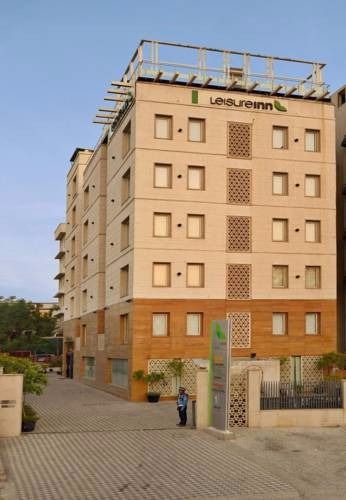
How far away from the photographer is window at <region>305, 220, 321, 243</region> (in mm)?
46750

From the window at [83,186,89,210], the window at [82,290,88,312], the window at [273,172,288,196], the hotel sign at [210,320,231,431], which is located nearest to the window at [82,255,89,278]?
the window at [82,290,88,312]

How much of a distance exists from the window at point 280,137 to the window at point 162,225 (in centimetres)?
951

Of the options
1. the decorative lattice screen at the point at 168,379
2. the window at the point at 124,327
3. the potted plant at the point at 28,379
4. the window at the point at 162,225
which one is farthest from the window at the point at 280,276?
the potted plant at the point at 28,379

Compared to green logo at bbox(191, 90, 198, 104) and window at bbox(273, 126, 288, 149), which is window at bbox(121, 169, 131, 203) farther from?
window at bbox(273, 126, 288, 149)

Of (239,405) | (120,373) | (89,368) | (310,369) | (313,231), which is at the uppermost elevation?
(313,231)

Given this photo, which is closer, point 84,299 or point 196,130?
point 196,130

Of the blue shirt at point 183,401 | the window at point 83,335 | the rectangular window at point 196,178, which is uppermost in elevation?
the rectangular window at point 196,178

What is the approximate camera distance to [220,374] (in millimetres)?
27984

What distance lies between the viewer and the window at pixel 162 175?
44344mm

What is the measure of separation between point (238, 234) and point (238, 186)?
3278 millimetres

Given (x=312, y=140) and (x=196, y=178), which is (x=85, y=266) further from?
(x=312, y=140)

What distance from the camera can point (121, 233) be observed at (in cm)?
4794

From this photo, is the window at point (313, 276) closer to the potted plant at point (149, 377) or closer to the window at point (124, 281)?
the potted plant at point (149, 377)

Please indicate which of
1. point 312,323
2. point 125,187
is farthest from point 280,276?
point 125,187
